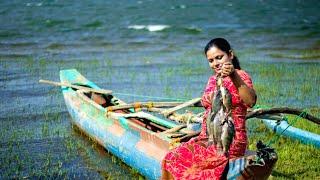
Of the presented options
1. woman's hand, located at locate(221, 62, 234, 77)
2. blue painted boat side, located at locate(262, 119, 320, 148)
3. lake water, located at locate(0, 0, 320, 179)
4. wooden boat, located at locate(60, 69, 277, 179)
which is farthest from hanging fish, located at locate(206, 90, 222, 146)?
blue painted boat side, located at locate(262, 119, 320, 148)

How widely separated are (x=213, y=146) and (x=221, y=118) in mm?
443

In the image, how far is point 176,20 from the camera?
1347 inches

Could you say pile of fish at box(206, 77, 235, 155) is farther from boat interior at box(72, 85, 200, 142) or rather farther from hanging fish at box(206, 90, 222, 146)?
boat interior at box(72, 85, 200, 142)

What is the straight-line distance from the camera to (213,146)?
4473 mm

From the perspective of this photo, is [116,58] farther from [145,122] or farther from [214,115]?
[214,115]

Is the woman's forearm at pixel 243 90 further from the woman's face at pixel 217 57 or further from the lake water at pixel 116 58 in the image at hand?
the lake water at pixel 116 58

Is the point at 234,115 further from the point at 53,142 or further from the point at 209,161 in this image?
the point at 53,142

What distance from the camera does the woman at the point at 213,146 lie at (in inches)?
172

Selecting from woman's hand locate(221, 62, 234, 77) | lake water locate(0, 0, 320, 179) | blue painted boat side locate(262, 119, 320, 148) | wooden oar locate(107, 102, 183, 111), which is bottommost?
lake water locate(0, 0, 320, 179)

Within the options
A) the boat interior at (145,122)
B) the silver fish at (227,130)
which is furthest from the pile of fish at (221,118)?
the boat interior at (145,122)

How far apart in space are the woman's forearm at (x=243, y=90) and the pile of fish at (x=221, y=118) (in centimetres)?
12

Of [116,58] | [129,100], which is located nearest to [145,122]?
[129,100]

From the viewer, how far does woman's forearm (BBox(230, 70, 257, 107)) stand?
425cm

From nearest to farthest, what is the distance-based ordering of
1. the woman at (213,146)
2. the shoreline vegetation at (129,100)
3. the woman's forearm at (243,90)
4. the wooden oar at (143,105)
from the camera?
1. the woman's forearm at (243,90)
2. the woman at (213,146)
3. the shoreline vegetation at (129,100)
4. the wooden oar at (143,105)
